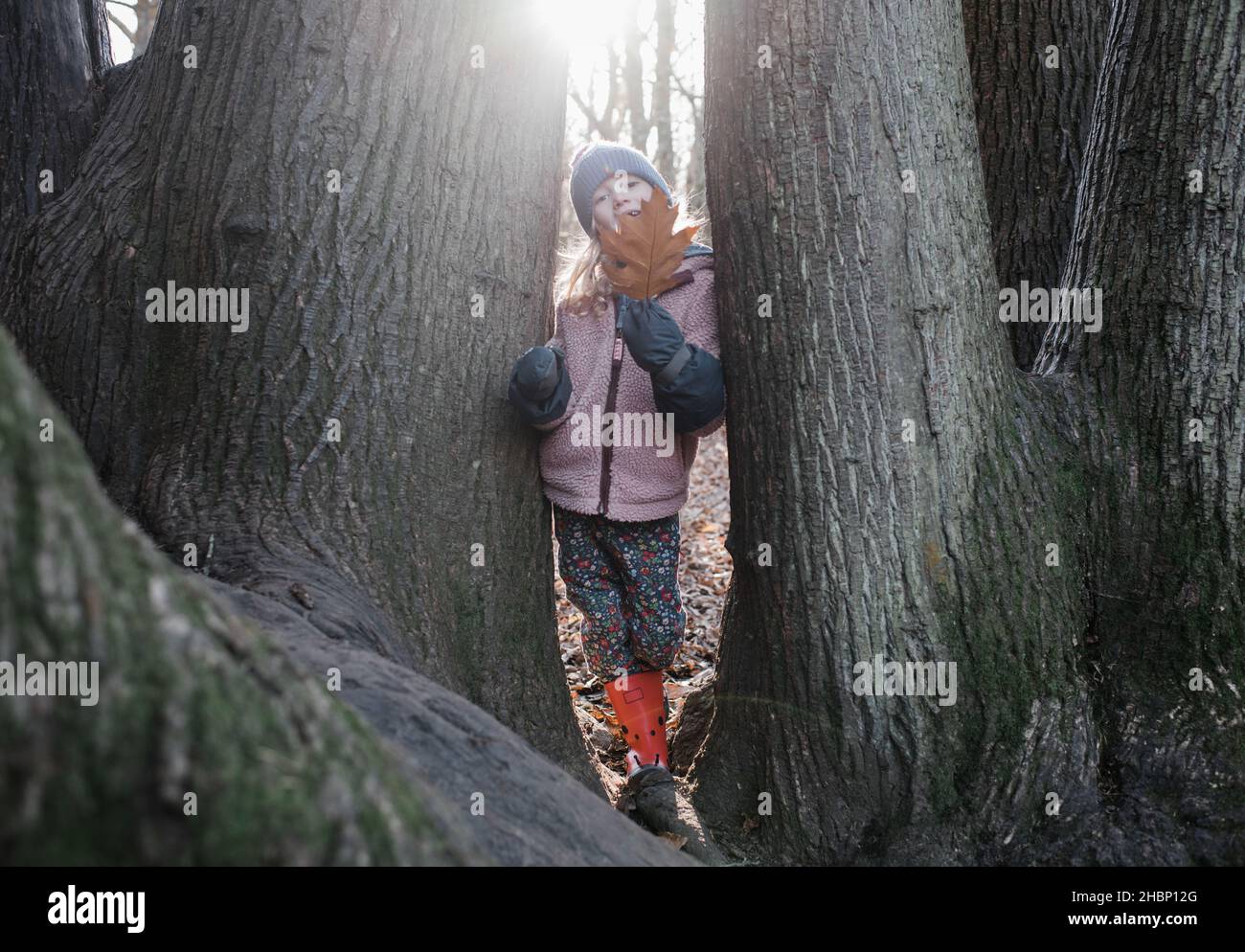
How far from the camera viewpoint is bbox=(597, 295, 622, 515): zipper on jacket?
364cm

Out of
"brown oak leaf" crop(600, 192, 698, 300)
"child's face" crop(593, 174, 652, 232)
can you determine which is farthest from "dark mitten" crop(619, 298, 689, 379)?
"child's face" crop(593, 174, 652, 232)

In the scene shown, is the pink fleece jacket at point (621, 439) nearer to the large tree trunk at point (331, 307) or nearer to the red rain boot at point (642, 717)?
the large tree trunk at point (331, 307)

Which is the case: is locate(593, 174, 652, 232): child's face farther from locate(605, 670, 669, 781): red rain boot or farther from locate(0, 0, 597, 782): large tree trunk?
locate(605, 670, 669, 781): red rain boot

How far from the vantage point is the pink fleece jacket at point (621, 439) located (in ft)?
11.8

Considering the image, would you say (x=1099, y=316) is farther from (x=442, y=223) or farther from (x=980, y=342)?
(x=442, y=223)

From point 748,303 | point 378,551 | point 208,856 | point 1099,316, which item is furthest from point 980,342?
point 208,856

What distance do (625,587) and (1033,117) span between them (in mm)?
2578

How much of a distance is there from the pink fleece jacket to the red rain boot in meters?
0.61

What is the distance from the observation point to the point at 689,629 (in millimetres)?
6148

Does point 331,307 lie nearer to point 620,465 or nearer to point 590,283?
point 590,283

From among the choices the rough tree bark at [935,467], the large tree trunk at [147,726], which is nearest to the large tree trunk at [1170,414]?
the rough tree bark at [935,467]

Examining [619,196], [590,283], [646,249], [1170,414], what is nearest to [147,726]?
[646,249]

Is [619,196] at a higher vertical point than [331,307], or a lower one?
higher

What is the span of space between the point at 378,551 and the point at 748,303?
1352mm
